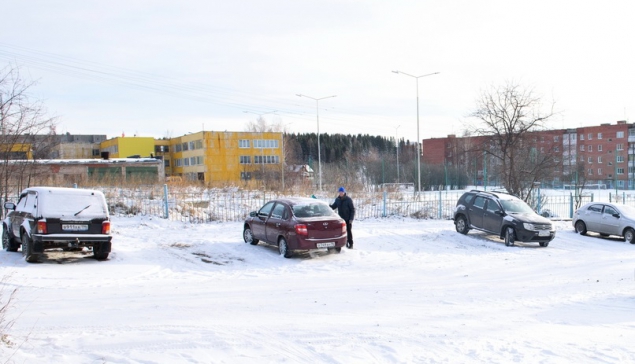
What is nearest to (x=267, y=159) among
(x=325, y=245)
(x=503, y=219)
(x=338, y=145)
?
(x=338, y=145)

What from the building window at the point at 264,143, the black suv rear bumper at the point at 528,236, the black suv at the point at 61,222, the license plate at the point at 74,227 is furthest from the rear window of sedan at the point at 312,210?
the building window at the point at 264,143

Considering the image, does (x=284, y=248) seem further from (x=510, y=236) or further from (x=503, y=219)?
(x=503, y=219)

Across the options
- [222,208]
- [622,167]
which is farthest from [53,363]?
[622,167]

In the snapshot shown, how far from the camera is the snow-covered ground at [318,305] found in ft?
19.6

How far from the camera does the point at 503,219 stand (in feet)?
60.4

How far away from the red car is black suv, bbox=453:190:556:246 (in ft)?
21.8

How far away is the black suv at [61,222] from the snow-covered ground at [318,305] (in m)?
0.48

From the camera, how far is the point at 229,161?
8369 cm

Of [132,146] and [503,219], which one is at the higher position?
[132,146]

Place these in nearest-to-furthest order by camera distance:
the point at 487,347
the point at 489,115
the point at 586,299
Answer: the point at 487,347 < the point at 586,299 < the point at 489,115

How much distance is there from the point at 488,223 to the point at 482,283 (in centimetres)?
816

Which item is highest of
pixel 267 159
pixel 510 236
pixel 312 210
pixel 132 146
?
pixel 132 146

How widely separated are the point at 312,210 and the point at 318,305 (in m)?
6.09

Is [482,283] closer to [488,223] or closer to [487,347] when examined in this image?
[487,347]
